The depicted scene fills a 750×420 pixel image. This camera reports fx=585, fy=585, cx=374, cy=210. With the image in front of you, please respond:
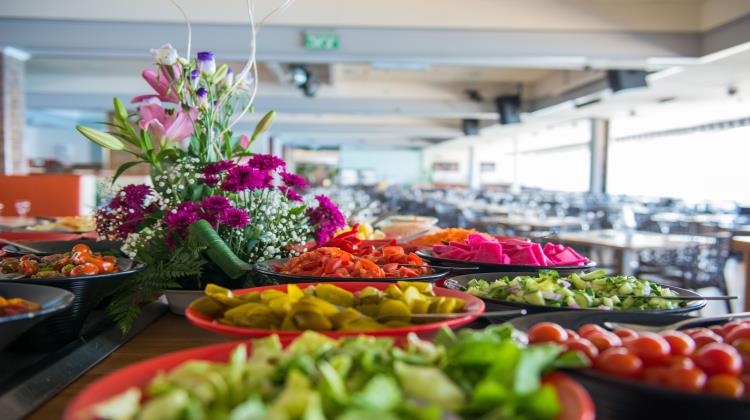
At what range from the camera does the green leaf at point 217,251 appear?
3.41 ft

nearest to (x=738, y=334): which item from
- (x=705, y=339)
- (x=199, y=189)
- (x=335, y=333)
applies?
(x=705, y=339)

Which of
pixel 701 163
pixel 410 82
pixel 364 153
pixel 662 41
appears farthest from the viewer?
pixel 364 153

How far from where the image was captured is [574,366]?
502 mm

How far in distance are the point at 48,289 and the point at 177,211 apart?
410 mm

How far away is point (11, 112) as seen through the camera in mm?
6723

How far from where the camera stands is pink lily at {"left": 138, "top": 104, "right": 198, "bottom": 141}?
1.24m

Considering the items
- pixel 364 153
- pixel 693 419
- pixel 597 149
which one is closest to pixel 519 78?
pixel 597 149

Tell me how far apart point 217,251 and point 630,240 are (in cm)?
411

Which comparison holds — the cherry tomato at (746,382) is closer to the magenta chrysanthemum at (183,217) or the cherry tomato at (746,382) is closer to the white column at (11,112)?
the magenta chrysanthemum at (183,217)

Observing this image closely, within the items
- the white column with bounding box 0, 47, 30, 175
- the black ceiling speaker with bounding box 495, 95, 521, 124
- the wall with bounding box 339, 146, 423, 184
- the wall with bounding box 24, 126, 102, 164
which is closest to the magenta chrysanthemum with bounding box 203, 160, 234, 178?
the white column with bounding box 0, 47, 30, 175

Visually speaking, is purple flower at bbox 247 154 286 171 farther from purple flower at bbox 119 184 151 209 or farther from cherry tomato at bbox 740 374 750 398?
cherry tomato at bbox 740 374 750 398

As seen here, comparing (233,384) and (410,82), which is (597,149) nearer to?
(410,82)

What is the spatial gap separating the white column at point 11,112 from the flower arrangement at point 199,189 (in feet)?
20.5

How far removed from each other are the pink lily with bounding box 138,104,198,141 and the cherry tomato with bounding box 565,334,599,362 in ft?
3.10
